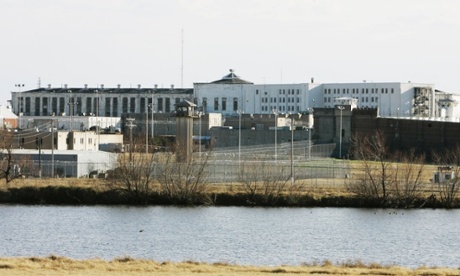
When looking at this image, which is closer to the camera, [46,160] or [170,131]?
[46,160]

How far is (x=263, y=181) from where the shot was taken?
74438 mm

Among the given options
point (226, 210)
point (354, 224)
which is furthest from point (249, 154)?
point (354, 224)

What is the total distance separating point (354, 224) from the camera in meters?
59.7

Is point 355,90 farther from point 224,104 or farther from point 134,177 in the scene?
point 134,177

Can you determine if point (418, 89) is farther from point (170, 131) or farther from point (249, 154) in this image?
point (249, 154)

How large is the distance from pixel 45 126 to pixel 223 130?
17.7 metres

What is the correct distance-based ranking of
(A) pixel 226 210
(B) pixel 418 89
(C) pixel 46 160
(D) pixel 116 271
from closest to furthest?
(D) pixel 116 271 → (A) pixel 226 210 → (C) pixel 46 160 → (B) pixel 418 89

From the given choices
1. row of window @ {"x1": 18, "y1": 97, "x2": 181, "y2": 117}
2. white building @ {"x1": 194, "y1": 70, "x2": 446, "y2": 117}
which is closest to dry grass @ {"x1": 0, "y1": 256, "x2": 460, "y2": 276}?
white building @ {"x1": 194, "y1": 70, "x2": 446, "y2": 117}

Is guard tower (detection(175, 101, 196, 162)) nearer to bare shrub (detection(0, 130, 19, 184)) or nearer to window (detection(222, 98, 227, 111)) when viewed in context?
bare shrub (detection(0, 130, 19, 184))

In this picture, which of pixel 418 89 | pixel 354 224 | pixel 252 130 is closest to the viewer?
pixel 354 224

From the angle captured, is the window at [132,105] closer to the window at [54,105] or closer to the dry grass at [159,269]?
the window at [54,105]

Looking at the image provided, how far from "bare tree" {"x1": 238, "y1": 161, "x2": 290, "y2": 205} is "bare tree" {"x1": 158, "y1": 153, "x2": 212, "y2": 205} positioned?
7.98ft

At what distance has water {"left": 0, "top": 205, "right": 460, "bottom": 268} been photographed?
4556cm

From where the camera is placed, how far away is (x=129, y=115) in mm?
137125
